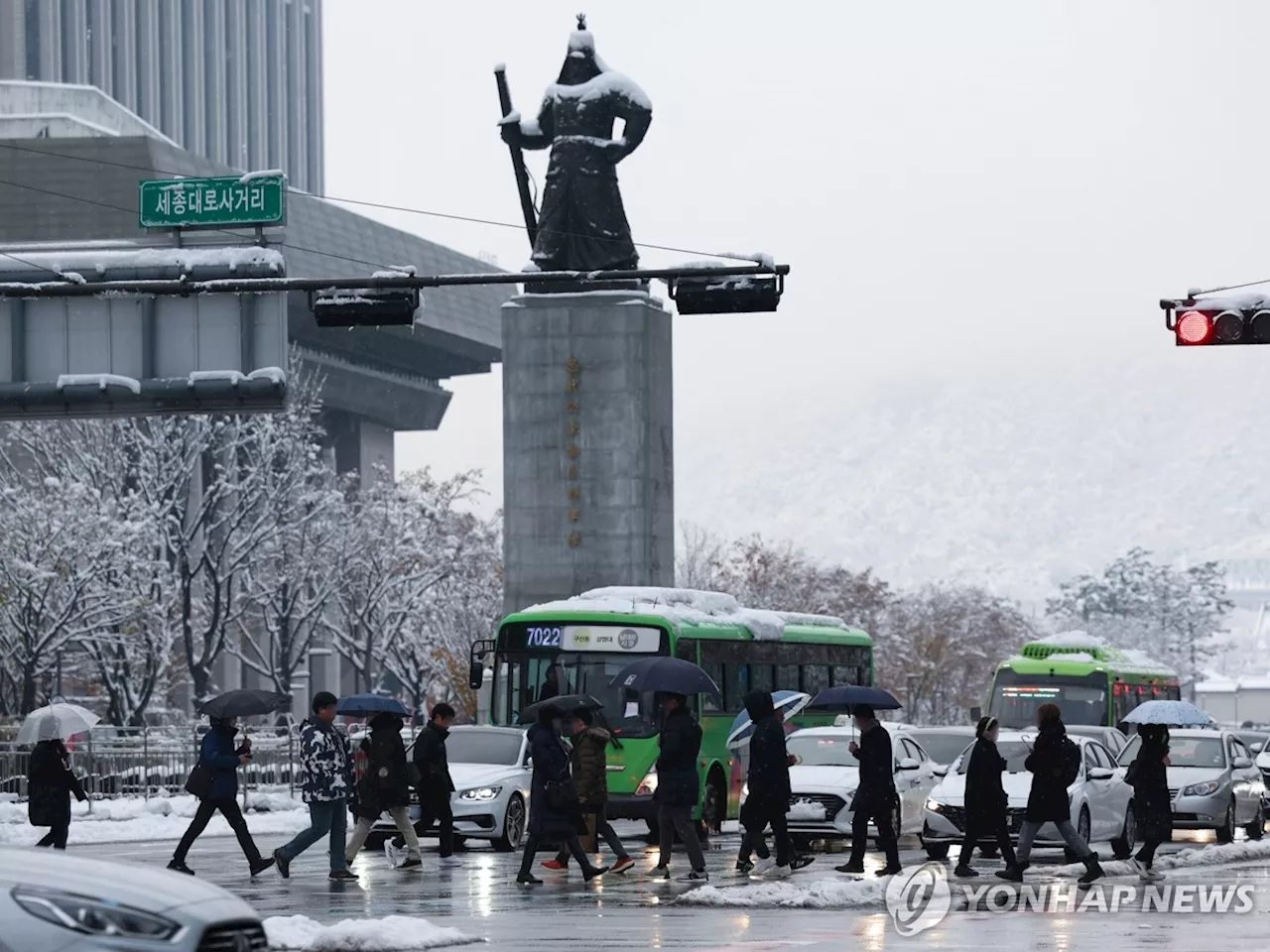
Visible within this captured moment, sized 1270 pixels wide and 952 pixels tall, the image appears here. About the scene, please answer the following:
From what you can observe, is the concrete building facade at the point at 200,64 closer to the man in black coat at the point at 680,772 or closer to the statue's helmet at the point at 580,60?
the statue's helmet at the point at 580,60

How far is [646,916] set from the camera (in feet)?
58.4

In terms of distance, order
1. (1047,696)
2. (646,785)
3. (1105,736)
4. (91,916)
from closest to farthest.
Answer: (91,916)
(646,785)
(1105,736)
(1047,696)

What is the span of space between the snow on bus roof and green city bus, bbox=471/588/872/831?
2 centimetres

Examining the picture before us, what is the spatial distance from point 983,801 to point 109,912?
46.4 ft

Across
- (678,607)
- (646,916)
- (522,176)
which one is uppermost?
(522,176)

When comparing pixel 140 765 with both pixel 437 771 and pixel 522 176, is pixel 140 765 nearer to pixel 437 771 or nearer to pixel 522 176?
pixel 437 771

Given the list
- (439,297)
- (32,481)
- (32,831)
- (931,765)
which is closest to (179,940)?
(931,765)

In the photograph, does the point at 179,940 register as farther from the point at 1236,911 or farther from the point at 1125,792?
the point at 1125,792

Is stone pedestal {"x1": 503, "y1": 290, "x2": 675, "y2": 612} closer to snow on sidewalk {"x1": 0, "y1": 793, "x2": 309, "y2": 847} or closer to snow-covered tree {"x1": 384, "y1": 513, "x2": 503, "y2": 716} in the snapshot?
snow on sidewalk {"x1": 0, "y1": 793, "x2": 309, "y2": 847}

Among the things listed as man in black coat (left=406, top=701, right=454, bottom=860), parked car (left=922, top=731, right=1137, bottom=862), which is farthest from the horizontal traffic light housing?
man in black coat (left=406, top=701, right=454, bottom=860)

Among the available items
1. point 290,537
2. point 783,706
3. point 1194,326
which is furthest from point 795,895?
point 290,537

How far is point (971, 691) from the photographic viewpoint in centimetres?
11950

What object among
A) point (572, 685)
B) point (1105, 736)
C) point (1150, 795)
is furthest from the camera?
point (572, 685)

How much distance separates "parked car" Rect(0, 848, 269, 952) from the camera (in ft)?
27.8
